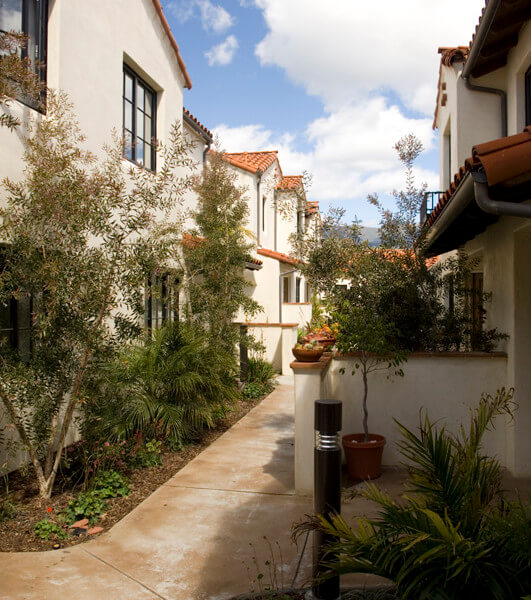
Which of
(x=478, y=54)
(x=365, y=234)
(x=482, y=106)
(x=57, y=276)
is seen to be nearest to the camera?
(x=57, y=276)

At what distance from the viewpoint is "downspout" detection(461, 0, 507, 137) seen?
6.62m

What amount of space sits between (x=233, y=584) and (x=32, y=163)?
4155 millimetres

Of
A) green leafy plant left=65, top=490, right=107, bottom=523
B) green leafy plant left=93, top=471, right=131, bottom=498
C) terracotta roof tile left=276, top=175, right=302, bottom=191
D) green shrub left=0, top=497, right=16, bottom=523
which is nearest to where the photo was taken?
green shrub left=0, top=497, right=16, bottom=523

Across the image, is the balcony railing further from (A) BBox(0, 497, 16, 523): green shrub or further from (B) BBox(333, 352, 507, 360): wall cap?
(A) BBox(0, 497, 16, 523): green shrub

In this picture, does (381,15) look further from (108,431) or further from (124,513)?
(124,513)

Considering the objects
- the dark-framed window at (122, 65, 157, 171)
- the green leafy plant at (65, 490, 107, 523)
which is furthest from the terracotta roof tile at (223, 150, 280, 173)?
the green leafy plant at (65, 490, 107, 523)

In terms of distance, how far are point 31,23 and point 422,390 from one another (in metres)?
6.19

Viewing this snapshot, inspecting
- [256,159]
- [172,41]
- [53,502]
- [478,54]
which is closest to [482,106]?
[478,54]

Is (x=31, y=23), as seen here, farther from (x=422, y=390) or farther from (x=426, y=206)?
(x=426, y=206)

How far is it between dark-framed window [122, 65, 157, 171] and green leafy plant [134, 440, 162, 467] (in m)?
4.52

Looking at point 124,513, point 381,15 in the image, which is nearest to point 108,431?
point 124,513

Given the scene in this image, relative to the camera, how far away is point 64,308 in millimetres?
4809

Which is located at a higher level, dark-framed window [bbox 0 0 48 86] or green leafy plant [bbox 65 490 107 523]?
dark-framed window [bbox 0 0 48 86]

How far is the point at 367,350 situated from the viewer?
5699mm
